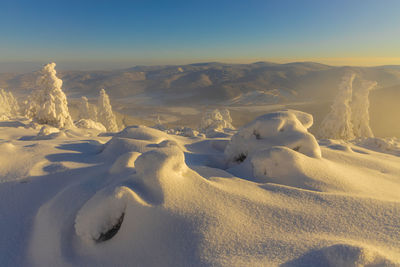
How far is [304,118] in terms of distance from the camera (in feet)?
20.5

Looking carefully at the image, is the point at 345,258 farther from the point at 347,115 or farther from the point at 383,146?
the point at 347,115

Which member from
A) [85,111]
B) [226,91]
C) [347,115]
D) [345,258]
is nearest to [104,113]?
[85,111]

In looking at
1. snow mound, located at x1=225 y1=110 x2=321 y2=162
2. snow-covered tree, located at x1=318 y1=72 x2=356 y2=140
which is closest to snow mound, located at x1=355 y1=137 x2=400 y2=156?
snow mound, located at x1=225 y1=110 x2=321 y2=162

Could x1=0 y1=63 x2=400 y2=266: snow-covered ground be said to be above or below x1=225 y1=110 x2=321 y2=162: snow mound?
below

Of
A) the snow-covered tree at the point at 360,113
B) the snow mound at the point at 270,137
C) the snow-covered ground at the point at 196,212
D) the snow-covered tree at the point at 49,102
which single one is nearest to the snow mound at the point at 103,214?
the snow-covered ground at the point at 196,212

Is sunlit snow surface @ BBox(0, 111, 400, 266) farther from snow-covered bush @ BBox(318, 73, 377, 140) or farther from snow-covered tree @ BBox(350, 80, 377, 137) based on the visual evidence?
snow-covered tree @ BBox(350, 80, 377, 137)

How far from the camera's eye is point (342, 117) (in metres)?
19.1

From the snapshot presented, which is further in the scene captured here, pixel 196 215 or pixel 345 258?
pixel 196 215

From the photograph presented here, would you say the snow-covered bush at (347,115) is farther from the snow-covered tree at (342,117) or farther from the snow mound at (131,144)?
the snow mound at (131,144)

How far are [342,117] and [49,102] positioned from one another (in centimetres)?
2335

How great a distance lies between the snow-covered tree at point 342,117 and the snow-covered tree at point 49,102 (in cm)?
2168

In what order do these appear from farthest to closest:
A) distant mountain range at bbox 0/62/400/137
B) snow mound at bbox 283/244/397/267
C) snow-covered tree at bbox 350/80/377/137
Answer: distant mountain range at bbox 0/62/400/137
snow-covered tree at bbox 350/80/377/137
snow mound at bbox 283/244/397/267

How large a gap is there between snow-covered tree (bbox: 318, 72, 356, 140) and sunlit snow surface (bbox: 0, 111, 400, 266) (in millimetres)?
16388

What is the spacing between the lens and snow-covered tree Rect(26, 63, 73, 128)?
1542 cm
